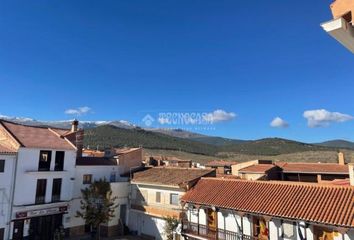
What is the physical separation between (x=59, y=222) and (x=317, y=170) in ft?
117

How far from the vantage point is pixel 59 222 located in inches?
1342

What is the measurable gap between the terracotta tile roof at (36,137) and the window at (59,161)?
2.32ft

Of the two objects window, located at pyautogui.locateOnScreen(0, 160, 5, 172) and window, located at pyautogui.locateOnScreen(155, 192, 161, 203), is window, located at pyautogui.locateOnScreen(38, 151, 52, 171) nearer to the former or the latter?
window, located at pyautogui.locateOnScreen(0, 160, 5, 172)

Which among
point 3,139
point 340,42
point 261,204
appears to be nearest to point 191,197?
point 261,204

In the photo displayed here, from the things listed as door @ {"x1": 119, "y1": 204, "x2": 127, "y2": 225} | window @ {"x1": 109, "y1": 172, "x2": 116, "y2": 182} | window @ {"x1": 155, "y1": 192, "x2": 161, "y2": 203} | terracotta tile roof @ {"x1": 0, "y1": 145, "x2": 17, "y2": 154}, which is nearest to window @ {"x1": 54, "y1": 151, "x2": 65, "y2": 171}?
terracotta tile roof @ {"x1": 0, "y1": 145, "x2": 17, "y2": 154}

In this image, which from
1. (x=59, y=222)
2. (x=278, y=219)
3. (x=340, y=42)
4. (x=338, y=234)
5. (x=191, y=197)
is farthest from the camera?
(x=59, y=222)

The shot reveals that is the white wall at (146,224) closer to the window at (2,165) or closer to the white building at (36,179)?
the white building at (36,179)

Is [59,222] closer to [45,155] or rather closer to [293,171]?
[45,155]

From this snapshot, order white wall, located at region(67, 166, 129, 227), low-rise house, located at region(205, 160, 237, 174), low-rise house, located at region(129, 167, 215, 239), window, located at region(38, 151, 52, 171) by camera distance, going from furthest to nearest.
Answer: low-rise house, located at region(205, 160, 237, 174) < white wall, located at region(67, 166, 129, 227) < window, located at region(38, 151, 52, 171) < low-rise house, located at region(129, 167, 215, 239)

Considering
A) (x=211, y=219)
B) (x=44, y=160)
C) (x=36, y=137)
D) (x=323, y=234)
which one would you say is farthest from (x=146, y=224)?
(x=323, y=234)

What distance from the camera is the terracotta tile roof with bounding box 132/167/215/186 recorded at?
32.9 meters

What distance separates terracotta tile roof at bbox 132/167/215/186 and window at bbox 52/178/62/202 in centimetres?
831

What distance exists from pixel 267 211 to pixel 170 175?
1475cm

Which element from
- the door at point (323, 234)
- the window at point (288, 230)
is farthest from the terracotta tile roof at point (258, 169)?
the door at point (323, 234)
